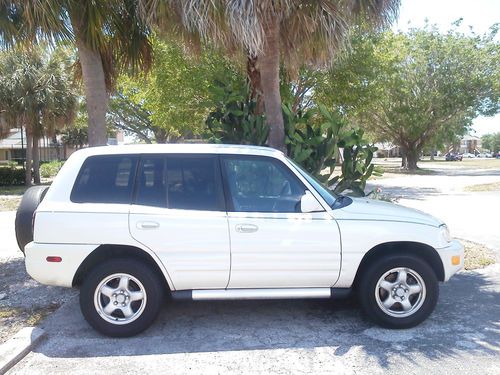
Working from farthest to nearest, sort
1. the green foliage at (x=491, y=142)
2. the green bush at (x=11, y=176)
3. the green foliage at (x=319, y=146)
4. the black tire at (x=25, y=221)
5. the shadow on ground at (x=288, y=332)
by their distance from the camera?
the green foliage at (x=491, y=142)
the green bush at (x=11, y=176)
the green foliage at (x=319, y=146)
the black tire at (x=25, y=221)
the shadow on ground at (x=288, y=332)

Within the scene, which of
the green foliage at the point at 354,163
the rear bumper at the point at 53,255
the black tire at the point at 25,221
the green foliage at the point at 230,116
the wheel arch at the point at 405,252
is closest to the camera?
the rear bumper at the point at 53,255

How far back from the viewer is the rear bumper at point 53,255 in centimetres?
404

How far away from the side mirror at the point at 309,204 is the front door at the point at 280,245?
0.05 m

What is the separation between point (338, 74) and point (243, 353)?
14.1 metres

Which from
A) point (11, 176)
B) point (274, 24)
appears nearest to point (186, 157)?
point (274, 24)

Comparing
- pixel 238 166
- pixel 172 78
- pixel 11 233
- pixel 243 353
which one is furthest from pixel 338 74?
pixel 243 353

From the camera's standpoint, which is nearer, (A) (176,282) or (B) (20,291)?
(A) (176,282)

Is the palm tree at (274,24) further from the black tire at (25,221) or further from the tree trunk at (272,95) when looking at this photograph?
the black tire at (25,221)

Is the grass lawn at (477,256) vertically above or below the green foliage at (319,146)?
below

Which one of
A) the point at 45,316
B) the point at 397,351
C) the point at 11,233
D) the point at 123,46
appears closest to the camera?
the point at 397,351

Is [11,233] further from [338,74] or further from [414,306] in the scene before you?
[338,74]

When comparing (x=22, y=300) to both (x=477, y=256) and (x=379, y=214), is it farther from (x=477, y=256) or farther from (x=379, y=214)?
(x=477, y=256)

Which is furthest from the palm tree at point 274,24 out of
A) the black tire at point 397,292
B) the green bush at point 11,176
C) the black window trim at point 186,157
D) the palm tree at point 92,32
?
the green bush at point 11,176

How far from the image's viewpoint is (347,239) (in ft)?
13.6
